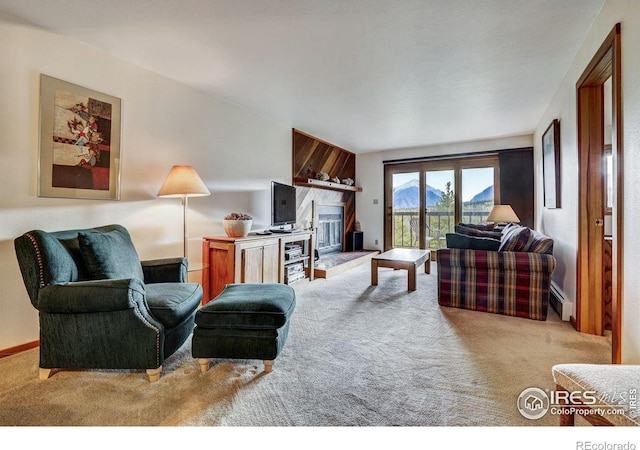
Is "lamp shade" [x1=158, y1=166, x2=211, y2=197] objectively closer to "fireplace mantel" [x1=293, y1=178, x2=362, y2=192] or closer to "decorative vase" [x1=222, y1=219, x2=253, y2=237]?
"decorative vase" [x1=222, y1=219, x2=253, y2=237]

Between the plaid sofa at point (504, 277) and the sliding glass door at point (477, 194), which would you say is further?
the sliding glass door at point (477, 194)

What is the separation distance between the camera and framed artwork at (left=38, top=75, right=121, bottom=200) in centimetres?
219

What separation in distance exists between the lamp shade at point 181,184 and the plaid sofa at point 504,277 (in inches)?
96.7

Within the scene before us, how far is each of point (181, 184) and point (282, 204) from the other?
1486mm

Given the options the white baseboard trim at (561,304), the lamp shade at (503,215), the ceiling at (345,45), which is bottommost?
the white baseboard trim at (561,304)

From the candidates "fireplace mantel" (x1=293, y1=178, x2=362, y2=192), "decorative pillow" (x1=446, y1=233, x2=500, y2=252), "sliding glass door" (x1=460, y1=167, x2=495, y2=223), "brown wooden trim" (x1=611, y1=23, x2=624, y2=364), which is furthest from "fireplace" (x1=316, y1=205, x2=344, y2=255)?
"brown wooden trim" (x1=611, y1=23, x2=624, y2=364)

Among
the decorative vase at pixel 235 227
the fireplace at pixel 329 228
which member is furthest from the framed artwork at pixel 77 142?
the fireplace at pixel 329 228

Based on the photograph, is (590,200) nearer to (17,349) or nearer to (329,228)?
(329,228)

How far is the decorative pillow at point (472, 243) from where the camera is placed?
115 inches

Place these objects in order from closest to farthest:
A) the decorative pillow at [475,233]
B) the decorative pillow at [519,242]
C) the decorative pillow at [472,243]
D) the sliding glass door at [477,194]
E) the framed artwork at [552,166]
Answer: the decorative pillow at [519,242]
the decorative pillow at [472,243]
the framed artwork at [552,166]
the decorative pillow at [475,233]
the sliding glass door at [477,194]

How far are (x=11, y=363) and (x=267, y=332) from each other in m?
1.70

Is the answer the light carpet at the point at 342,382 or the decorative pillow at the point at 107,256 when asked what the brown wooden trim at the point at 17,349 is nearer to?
the light carpet at the point at 342,382

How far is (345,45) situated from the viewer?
92.4 inches
